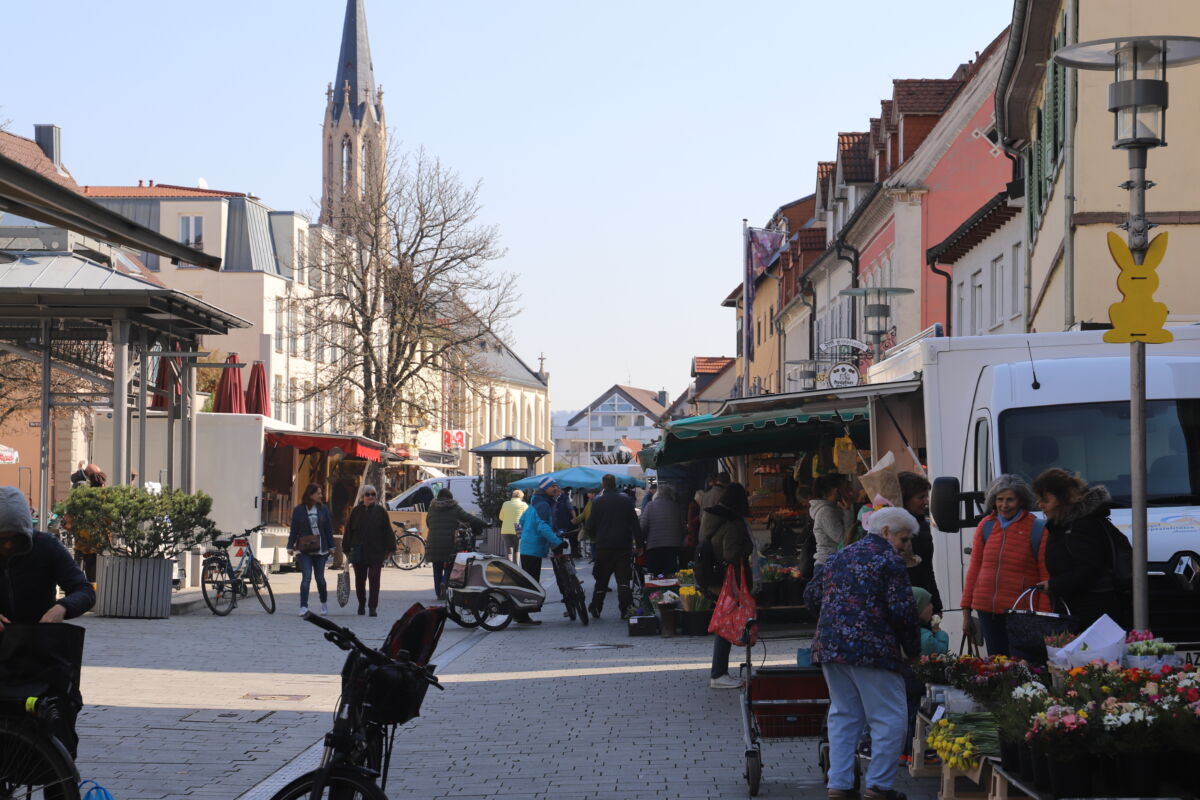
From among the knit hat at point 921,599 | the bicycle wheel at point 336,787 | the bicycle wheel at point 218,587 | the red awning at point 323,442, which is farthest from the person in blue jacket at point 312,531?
the bicycle wheel at point 336,787

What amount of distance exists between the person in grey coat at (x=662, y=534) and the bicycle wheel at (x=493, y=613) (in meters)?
2.32

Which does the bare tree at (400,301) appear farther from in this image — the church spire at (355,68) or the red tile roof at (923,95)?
the church spire at (355,68)

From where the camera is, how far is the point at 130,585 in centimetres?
2030

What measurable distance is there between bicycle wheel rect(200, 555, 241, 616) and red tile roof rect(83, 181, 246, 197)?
5485 cm

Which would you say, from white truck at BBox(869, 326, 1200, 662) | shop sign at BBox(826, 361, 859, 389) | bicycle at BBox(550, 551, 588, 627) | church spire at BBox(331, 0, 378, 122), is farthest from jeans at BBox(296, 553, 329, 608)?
church spire at BBox(331, 0, 378, 122)

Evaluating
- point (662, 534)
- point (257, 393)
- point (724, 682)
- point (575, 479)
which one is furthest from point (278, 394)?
point (724, 682)

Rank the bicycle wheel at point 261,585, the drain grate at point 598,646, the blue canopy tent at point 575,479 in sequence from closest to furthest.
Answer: the drain grate at point 598,646 → the bicycle wheel at point 261,585 → the blue canopy tent at point 575,479

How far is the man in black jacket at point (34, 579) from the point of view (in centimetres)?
730

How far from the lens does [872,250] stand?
41406mm

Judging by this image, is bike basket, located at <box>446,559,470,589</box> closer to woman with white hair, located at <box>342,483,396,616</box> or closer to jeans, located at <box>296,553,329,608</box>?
woman with white hair, located at <box>342,483,396,616</box>

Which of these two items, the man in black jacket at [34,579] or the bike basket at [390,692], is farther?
the man in black jacket at [34,579]

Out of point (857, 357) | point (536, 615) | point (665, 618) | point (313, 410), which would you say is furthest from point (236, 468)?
point (313, 410)

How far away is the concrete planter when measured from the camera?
20.2m

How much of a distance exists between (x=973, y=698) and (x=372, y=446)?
29.2 metres
